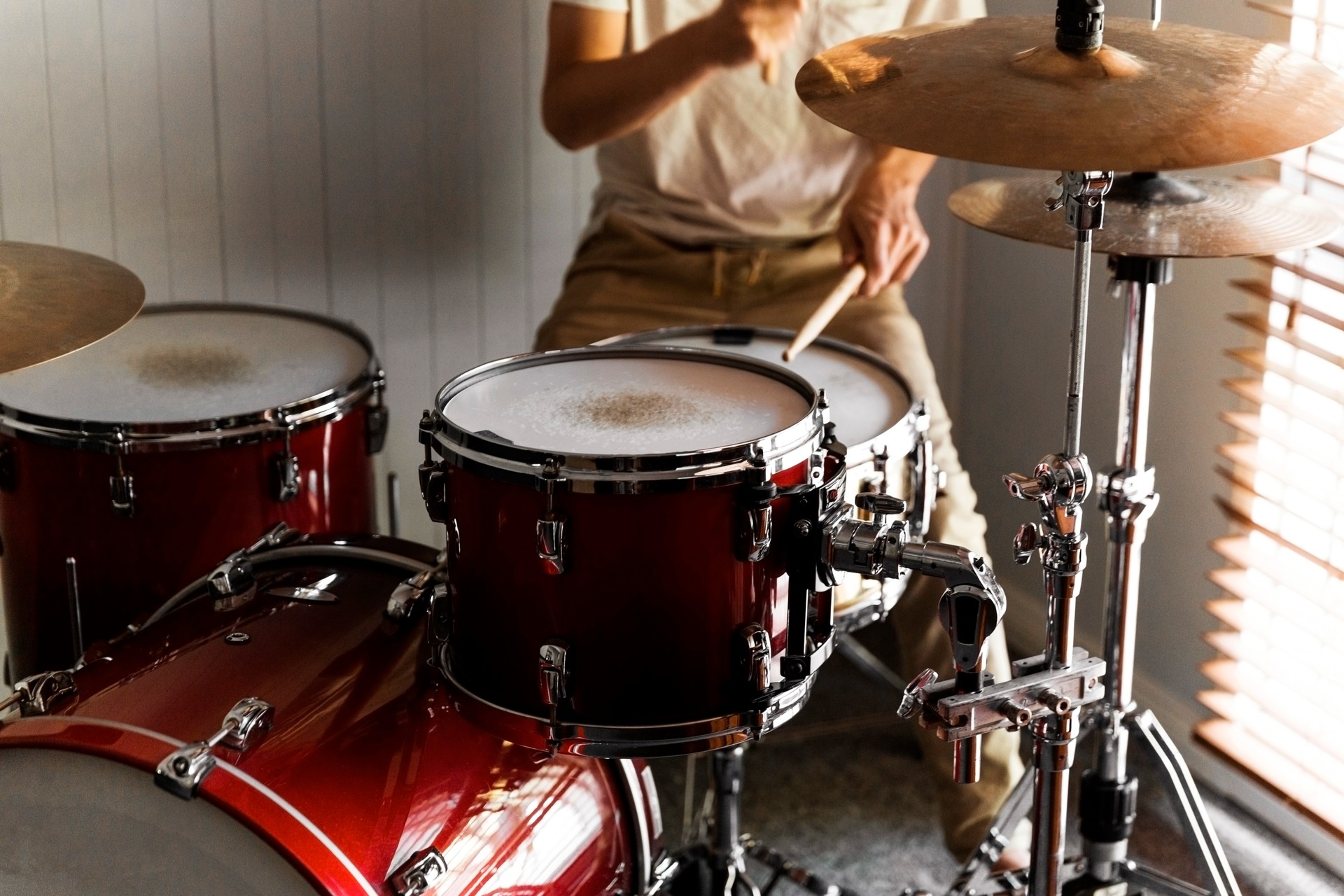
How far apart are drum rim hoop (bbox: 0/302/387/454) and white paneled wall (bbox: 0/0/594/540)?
541 millimetres

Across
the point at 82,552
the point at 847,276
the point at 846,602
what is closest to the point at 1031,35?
the point at 847,276

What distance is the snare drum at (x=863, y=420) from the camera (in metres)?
1.35

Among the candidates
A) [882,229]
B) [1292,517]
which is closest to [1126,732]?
[1292,517]

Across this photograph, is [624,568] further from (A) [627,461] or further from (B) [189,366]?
(B) [189,366]

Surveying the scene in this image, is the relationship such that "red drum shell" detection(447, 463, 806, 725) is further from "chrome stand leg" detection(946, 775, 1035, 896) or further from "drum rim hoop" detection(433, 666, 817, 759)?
"chrome stand leg" detection(946, 775, 1035, 896)

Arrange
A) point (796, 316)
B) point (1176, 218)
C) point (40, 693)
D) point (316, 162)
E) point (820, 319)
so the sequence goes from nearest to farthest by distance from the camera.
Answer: point (40, 693) → point (1176, 218) → point (820, 319) → point (796, 316) → point (316, 162)

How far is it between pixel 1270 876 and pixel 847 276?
2.92 ft

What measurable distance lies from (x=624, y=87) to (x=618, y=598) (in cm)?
81

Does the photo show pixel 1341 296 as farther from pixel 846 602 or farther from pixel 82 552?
pixel 82 552

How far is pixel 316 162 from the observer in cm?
198

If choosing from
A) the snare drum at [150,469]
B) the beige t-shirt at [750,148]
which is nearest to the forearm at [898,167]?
the beige t-shirt at [750,148]

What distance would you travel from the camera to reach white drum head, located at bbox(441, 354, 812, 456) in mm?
1133

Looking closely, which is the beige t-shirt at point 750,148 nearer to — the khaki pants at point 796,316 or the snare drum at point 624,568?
the khaki pants at point 796,316

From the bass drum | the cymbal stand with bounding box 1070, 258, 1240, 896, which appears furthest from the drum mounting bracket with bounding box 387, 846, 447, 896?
the cymbal stand with bounding box 1070, 258, 1240, 896
